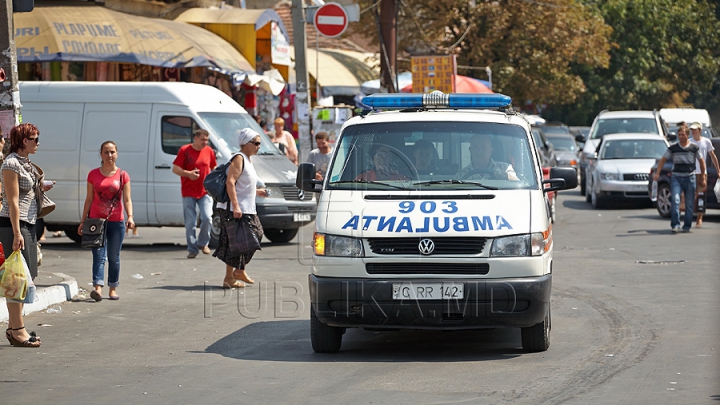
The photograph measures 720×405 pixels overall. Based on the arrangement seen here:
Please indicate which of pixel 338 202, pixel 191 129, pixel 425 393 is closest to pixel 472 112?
pixel 338 202

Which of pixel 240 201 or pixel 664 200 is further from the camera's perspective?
pixel 664 200

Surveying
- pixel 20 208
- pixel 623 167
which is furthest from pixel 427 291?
pixel 623 167

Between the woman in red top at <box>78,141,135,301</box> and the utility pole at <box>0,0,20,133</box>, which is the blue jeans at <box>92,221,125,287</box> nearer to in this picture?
the woman in red top at <box>78,141,135,301</box>

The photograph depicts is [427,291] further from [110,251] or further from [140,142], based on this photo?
[140,142]

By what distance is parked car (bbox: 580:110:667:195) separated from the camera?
2823 cm

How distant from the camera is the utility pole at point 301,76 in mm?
20828

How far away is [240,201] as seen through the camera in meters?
12.0

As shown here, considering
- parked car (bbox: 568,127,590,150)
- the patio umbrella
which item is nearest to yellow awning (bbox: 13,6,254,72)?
the patio umbrella

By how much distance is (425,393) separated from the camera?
22.7 ft

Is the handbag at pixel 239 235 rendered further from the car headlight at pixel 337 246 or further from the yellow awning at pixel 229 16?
the yellow awning at pixel 229 16

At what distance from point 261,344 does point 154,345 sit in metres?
0.85

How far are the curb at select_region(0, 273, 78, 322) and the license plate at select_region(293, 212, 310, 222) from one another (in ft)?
15.7

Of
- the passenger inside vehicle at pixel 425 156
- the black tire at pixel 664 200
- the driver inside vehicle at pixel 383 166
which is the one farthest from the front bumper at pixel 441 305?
the black tire at pixel 664 200

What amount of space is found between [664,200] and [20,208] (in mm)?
14555
